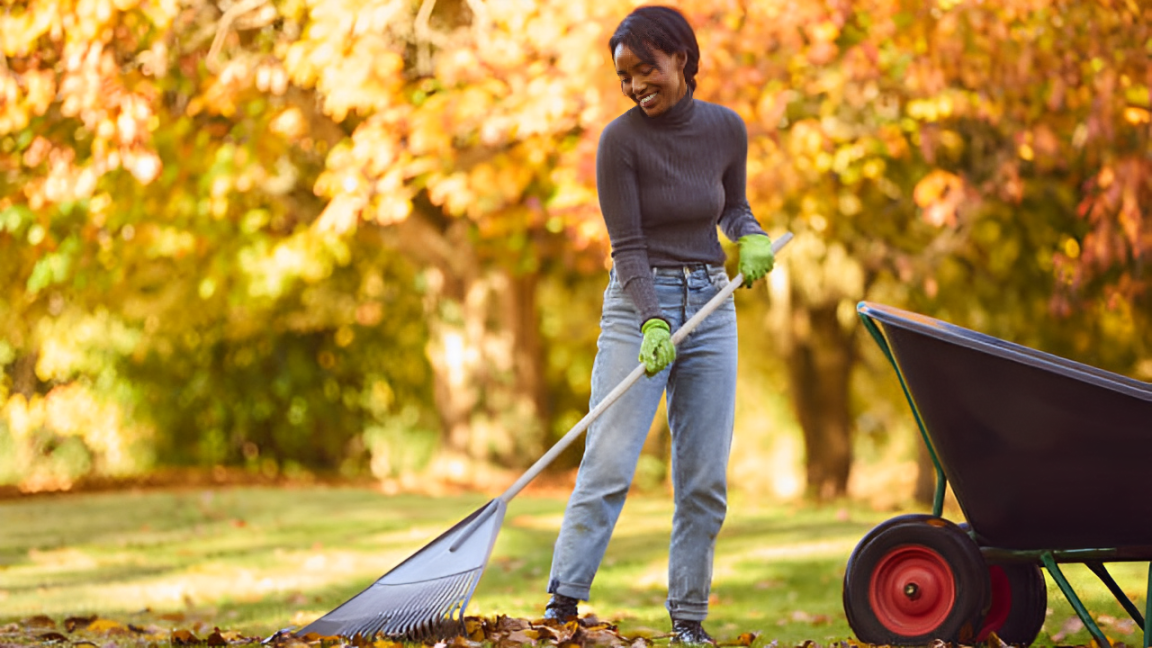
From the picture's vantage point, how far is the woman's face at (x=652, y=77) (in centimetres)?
354

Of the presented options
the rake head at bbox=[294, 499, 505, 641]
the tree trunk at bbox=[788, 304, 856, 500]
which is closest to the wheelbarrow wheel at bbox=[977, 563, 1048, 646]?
the rake head at bbox=[294, 499, 505, 641]

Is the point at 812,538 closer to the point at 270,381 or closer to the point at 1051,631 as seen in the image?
the point at 1051,631

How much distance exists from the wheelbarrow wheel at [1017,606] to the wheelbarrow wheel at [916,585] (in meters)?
0.31

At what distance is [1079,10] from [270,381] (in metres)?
11.5

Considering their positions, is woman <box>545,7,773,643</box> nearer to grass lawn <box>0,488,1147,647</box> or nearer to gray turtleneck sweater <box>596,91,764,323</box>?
gray turtleneck sweater <box>596,91,764,323</box>

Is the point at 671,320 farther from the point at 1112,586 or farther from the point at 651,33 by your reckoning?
the point at 1112,586

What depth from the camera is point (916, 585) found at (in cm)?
371

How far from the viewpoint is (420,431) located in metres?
16.1

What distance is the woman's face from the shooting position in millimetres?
3539

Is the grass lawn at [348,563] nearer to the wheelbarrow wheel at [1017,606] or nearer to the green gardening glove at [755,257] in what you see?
the wheelbarrow wheel at [1017,606]

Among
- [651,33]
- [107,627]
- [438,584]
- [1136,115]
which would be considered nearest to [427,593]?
[438,584]

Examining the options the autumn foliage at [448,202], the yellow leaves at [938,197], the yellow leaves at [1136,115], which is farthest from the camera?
the yellow leaves at [938,197]

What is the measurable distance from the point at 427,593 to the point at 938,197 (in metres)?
5.05

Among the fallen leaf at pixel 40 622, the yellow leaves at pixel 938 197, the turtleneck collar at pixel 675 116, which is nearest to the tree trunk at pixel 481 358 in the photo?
the yellow leaves at pixel 938 197
